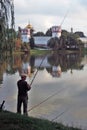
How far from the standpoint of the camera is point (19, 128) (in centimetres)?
852

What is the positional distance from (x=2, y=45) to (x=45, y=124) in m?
2.03

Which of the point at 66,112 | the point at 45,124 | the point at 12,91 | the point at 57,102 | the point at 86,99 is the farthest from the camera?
the point at 12,91

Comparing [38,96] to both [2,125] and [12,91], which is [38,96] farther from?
[2,125]

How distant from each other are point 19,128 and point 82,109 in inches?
466

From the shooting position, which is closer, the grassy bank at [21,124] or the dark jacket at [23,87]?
the grassy bank at [21,124]

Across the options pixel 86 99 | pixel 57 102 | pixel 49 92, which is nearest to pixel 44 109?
pixel 57 102

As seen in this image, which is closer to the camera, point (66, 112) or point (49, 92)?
point (66, 112)

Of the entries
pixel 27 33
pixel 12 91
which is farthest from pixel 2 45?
pixel 27 33

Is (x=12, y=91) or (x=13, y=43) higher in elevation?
(x=13, y=43)

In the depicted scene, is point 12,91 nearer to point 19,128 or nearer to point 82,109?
point 82,109

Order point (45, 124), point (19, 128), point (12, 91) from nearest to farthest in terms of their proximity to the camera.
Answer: point (19, 128), point (45, 124), point (12, 91)

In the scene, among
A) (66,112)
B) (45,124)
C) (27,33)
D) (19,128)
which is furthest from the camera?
(27,33)

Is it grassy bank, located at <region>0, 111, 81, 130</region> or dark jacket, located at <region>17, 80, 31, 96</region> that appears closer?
grassy bank, located at <region>0, 111, 81, 130</region>

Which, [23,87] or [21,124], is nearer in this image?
[21,124]
